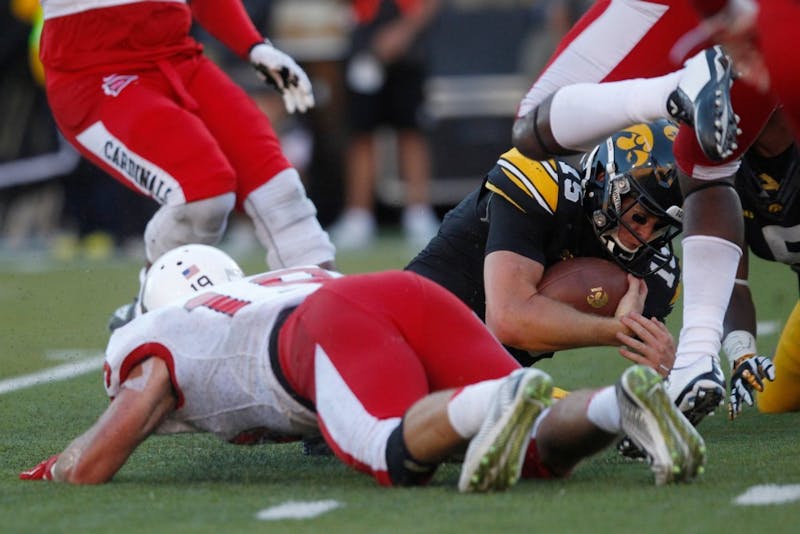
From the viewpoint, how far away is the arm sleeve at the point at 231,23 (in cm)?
581

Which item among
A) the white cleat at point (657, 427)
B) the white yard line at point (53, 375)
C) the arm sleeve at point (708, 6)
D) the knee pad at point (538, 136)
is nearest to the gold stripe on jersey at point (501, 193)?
the knee pad at point (538, 136)

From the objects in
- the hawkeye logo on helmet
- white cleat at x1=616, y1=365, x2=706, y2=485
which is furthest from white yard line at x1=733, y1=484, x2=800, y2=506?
the hawkeye logo on helmet

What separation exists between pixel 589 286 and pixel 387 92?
24.9 ft

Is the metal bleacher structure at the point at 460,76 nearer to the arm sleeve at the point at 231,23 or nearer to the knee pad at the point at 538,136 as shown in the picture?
the arm sleeve at the point at 231,23

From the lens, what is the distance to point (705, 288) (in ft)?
14.0

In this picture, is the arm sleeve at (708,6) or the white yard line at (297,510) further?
the arm sleeve at (708,6)

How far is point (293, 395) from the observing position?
3.62 metres

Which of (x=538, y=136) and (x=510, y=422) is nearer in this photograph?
(x=510, y=422)

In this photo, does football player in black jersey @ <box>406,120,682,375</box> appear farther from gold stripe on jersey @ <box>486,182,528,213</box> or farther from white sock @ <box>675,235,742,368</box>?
white sock @ <box>675,235,742,368</box>

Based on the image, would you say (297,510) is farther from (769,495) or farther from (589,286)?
(589,286)

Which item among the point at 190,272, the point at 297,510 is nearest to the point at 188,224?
the point at 190,272

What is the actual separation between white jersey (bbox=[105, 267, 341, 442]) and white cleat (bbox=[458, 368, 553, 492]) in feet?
1.70

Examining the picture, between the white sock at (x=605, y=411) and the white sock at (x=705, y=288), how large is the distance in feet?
2.66

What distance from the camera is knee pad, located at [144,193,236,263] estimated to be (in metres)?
5.19
